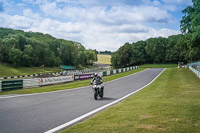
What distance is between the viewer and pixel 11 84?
77.4ft

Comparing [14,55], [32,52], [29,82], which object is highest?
[32,52]

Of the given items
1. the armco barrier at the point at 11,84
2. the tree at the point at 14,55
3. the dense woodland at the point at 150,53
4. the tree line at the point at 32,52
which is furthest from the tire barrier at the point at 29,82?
the dense woodland at the point at 150,53

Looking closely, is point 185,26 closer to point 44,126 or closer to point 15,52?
point 44,126

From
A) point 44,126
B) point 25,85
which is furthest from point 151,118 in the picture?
point 25,85

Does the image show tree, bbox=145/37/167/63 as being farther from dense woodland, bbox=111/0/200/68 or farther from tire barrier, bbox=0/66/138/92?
tire barrier, bbox=0/66/138/92

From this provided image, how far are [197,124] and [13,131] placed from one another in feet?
18.0

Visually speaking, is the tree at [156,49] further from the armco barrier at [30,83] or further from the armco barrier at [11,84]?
the armco barrier at [11,84]

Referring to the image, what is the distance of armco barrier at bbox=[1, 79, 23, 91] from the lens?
889 inches

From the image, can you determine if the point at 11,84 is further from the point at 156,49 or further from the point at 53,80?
the point at 156,49

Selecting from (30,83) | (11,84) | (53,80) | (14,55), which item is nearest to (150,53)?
(14,55)

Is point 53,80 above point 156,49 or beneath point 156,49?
beneath

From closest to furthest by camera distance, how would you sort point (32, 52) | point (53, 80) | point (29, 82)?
1. point (29, 82)
2. point (53, 80)
3. point (32, 52)

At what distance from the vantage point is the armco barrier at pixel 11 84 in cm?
2257

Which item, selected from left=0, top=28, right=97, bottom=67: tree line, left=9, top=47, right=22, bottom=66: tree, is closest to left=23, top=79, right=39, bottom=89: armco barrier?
left=0, top=28, right=97, bottom=67: tree line
